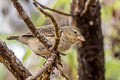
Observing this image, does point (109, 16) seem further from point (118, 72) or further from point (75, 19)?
point (75, 19)

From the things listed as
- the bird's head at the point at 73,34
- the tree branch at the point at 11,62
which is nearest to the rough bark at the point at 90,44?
the bird's head at the point at 73,34

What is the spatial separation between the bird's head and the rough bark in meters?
0.04

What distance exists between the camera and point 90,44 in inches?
100

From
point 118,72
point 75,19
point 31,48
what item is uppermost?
point 75,19

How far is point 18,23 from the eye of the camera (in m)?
5.07

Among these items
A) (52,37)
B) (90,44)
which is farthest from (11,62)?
(90,44)

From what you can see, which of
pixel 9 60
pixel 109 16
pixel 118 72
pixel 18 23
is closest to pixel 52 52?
pixel 9 60

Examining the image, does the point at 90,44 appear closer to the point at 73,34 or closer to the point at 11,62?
the point at 73,34

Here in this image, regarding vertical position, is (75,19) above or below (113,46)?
above

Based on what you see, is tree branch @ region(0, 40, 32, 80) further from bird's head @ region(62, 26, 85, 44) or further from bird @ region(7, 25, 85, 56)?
bird's head @ region(62, 26, 85, 44)

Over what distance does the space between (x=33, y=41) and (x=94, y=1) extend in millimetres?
560

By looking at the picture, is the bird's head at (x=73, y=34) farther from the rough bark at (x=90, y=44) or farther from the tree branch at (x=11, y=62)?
the tree branch at (x=11, y=62)

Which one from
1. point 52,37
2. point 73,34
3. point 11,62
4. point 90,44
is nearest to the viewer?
point 11,62

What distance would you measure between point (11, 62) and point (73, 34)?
1.23 meters
